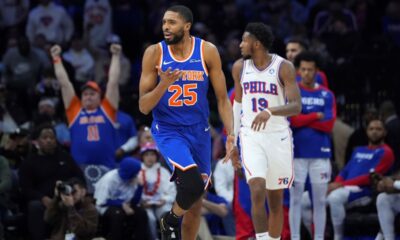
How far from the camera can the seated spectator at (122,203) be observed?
44.9 feet

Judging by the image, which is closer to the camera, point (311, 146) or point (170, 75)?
point (170, 75)

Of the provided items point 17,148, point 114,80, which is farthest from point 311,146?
point 17,148

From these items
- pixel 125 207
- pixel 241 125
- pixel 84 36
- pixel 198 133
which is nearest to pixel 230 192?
pixel 125 207

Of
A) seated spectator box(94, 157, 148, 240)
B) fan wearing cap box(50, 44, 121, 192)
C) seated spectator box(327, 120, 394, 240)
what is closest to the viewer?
seated spectator box(327, 120, 394, 240)

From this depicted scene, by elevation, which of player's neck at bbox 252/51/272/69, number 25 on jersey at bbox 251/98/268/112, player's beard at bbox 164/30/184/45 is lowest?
number 25 on jersey at bbox 251/98/268/112

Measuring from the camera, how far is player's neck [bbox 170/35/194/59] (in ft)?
34.4

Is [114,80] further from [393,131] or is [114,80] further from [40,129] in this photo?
[393,131]

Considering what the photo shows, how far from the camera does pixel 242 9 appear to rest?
20.3 meters

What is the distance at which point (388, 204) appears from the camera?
508 inches

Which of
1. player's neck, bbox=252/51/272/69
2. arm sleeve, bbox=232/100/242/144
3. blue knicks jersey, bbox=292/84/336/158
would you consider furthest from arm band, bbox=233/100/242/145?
blue knicks jersey, bbox=292/84/336/158

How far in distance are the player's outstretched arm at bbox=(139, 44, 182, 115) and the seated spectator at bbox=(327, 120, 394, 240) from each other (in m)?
3.88

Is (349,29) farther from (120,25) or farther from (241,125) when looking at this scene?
(241,125)

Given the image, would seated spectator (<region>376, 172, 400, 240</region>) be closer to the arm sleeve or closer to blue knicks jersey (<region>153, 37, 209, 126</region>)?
the arm sleeve

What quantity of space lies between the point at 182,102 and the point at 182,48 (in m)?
0.50
